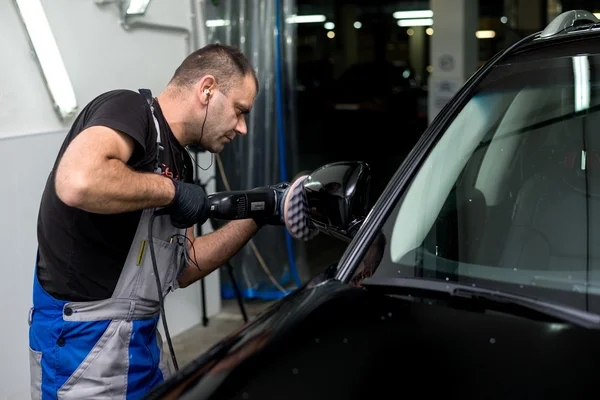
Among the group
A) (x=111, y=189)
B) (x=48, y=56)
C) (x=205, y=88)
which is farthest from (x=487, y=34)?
(x=111, y=189)

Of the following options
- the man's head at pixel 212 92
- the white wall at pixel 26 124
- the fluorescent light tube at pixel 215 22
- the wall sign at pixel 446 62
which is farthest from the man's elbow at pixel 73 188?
the wall sign at pixel 446 62

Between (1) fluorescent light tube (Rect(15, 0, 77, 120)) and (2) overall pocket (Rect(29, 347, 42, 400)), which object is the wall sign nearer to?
(1) fluorescent light tube (Rect(15, 0, 77, 120))

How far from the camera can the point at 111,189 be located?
1.94m

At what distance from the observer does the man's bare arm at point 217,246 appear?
260 centimetres

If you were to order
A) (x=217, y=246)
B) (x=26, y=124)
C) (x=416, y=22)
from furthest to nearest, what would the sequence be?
(x=416, y=22)
(x=26, y=124)
(x=217, y=246)

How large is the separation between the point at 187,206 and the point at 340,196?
0.42 m

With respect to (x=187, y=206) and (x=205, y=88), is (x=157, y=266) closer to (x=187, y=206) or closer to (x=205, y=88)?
(x=187, y=206)

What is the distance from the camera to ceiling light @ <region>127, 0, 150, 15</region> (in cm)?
417

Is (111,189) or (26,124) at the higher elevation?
(26,124)

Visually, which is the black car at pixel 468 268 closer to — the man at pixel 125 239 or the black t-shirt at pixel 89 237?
the man at pixel 125 239

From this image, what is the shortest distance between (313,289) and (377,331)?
279 millimetres

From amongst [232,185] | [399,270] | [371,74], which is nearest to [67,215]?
[399,270]

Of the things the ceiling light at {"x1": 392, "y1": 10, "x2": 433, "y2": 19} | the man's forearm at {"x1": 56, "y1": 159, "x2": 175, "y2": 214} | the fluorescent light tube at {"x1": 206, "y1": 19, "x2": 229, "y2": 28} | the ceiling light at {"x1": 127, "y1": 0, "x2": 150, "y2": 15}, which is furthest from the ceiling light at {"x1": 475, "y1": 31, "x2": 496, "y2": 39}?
the man's forearm at {"x1": 56, "y1": 159, "x2": 175, "y2": 214}

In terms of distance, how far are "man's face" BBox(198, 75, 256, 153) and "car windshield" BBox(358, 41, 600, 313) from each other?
594 millimetres
